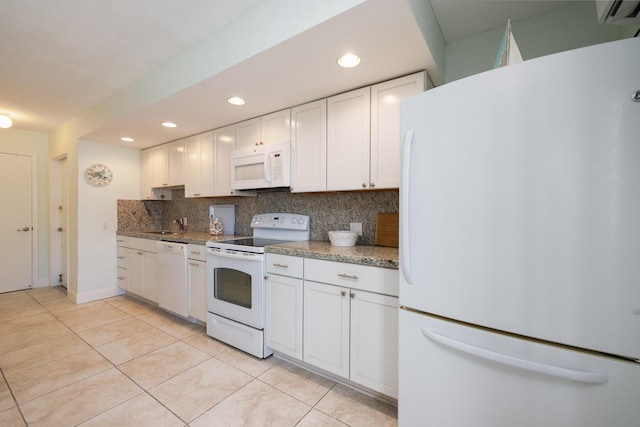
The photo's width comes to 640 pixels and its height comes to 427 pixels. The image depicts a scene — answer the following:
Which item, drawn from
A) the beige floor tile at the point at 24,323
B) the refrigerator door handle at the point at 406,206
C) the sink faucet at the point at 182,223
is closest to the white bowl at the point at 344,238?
the refrigerator door handle at the point at 406,206

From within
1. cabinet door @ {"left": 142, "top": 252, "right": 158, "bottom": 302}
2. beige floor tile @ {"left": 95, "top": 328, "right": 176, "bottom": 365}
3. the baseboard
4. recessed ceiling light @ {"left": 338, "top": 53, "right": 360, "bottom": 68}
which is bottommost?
beige floor tile @ {"left": 95, "top": 328, "right": 176, "bottom": 365}

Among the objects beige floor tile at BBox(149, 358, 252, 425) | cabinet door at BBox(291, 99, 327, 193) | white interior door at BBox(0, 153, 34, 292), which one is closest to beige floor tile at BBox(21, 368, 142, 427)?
beige floor tile at BBox(149, 358, 252, 425)

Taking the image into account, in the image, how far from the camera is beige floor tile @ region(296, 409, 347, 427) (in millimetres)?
1504

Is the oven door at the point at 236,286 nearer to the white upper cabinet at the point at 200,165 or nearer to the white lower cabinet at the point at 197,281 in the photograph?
the white lower cabinet at the point at 197,281

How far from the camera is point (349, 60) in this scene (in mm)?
1683

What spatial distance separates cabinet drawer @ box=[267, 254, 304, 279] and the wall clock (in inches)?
121

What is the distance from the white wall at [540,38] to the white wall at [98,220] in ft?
14.0

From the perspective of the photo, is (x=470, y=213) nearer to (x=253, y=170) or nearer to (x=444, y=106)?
(x=444, y=106)

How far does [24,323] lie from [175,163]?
2.30m

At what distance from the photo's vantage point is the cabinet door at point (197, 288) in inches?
104

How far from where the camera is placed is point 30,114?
335 cm

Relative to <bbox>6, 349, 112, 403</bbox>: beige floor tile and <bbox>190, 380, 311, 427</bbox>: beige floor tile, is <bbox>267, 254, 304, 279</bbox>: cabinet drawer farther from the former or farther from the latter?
<bbox>6, 349, 112, 403</bbox>: beige floor tile

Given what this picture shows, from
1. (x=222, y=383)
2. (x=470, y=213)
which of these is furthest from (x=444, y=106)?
(x=222, y=383)

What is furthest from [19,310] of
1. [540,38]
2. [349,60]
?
[540,38]
